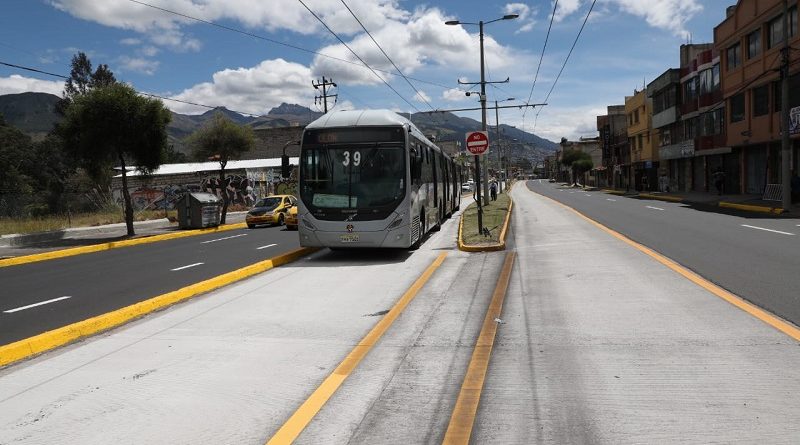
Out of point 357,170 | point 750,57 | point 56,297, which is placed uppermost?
point 750,57

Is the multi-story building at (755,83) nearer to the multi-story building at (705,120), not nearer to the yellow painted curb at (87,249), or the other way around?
the multi-story building at (705,120)

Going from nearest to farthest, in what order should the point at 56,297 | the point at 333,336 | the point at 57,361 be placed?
the point at 57,361 → the point at 333,336 → the point at 56,297

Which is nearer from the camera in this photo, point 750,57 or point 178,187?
point 750,57

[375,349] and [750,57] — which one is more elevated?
[750,57]

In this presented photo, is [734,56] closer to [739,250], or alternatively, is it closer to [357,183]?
[739,250]

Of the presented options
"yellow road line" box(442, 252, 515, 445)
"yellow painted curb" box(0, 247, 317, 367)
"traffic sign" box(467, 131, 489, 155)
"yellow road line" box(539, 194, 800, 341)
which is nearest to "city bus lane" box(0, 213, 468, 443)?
"yellow painted curb" box(0, 247, 317, 367)

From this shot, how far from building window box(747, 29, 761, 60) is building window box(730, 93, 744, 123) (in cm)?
244

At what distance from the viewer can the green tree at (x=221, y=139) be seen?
1396 inches

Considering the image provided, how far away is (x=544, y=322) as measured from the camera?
6.80 metres

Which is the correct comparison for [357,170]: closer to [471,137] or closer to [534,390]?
[471,137]

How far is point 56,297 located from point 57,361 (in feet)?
15.5

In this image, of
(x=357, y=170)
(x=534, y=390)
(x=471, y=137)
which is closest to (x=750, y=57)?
(x=471, y=137)

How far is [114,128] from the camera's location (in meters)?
24.0

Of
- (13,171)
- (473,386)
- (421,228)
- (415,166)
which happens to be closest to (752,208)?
(421,228)
